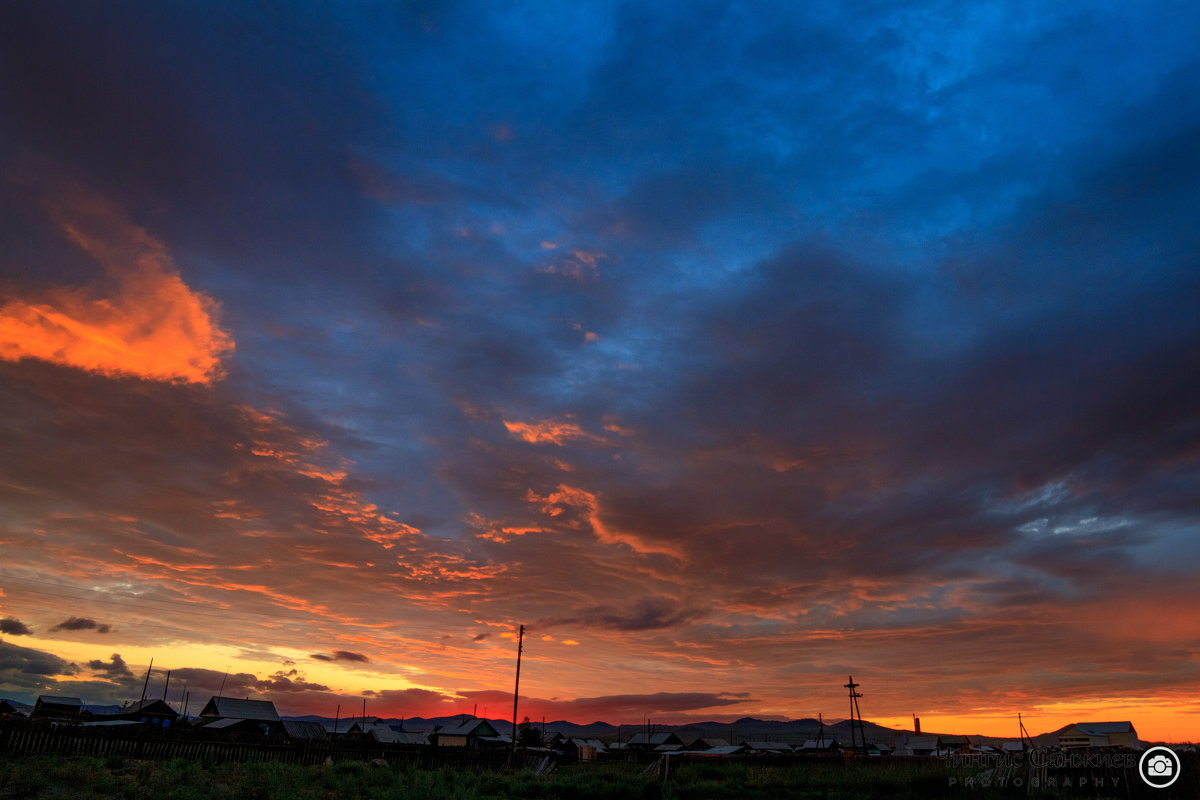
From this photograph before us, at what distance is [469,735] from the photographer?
3415 inches

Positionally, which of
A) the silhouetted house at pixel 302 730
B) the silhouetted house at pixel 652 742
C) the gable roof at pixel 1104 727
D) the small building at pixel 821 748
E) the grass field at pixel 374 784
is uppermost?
the gable roof at pixel 1104 727

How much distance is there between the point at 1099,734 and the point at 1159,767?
9040 centimetres

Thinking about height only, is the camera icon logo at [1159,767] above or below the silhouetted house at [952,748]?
above

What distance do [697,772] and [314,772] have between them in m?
21.6

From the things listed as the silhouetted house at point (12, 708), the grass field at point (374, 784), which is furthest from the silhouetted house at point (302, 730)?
the grass field at point (374, 784)

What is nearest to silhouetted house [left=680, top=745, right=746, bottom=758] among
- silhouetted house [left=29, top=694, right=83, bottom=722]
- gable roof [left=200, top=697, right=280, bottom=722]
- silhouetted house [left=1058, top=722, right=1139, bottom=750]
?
silhouetted house [left=1058, top=722, right=1139, bottom=750]

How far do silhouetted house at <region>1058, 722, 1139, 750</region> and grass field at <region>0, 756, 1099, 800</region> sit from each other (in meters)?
75.0

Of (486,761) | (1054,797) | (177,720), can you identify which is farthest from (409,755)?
(177,720)

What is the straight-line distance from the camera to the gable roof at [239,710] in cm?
8050

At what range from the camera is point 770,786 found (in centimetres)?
3456

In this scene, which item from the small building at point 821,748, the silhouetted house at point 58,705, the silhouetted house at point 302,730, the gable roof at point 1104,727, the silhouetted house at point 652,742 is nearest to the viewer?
the silhouetted house at point 302,730

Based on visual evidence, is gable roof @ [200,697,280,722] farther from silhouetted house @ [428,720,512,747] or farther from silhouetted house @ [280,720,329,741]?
silhouetted house @ [428,720,512,747]

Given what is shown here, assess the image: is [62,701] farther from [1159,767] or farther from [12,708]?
[1159,767]

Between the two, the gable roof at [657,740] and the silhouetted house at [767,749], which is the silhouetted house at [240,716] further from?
the silhouetted house at [767,749]
